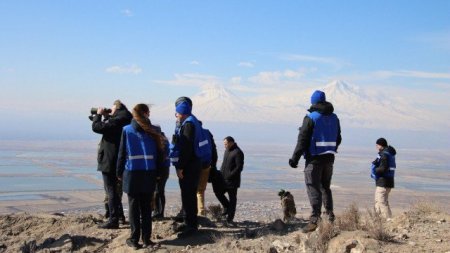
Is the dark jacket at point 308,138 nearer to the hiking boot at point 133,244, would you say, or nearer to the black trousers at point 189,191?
the black trousers at point 189,191

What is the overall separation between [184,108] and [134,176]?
1270 mm

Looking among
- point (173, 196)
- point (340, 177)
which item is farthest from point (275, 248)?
point (340, 177)

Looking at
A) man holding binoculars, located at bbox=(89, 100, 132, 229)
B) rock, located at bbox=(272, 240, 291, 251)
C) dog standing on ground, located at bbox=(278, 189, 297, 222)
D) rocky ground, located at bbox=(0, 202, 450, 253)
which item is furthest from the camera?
dog standing on ground, located at bbox=(278, 189, 297, 222)

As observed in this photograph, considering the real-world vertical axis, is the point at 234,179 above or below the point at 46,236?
above

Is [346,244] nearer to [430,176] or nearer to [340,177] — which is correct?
[340,177]

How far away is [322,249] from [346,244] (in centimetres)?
31

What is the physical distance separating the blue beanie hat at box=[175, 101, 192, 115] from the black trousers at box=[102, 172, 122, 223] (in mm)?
1549

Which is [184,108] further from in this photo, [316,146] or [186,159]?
[316,146]

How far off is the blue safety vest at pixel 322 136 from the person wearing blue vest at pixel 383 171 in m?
3.29

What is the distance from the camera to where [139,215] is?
24.8 ft

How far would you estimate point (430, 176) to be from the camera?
336ft

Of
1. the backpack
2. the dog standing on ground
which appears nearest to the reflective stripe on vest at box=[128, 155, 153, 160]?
the backpack

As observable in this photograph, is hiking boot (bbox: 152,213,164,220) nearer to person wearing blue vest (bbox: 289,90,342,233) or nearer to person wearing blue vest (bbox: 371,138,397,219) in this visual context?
person wearing blue vest (bbox: 289,90,342,233)

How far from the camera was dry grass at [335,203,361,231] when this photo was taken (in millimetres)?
7353
